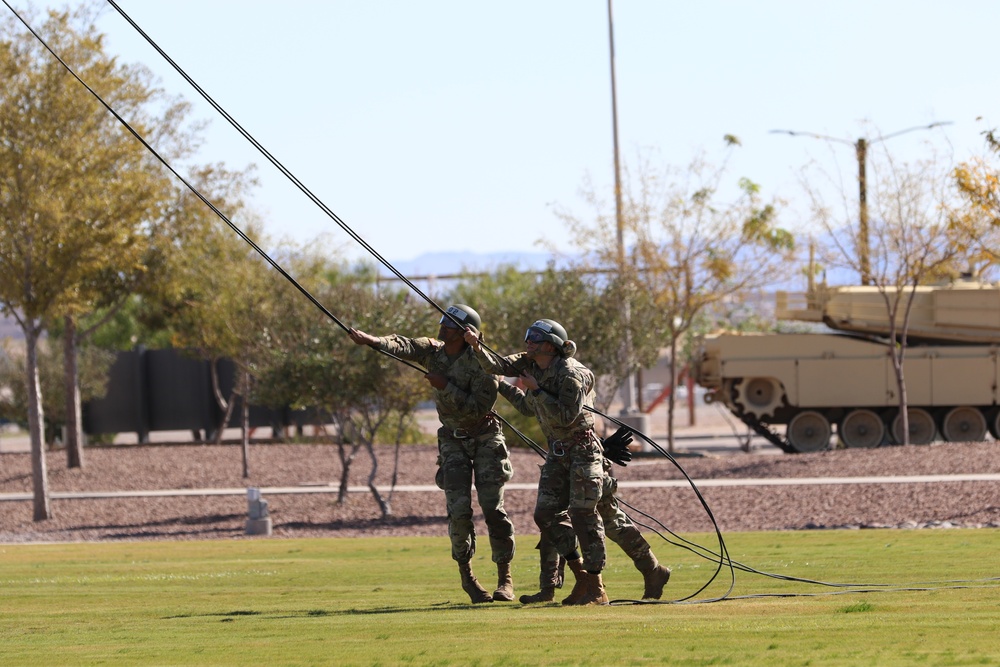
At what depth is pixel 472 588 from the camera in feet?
31.2

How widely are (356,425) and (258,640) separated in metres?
12.4

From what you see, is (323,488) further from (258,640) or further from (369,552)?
(258,640)

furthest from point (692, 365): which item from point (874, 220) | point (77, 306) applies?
point (77, 306)

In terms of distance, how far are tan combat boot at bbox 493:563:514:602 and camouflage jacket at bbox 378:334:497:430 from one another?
101 centimetres

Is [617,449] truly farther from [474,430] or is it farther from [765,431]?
[765,431]

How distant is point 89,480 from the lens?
2394cm

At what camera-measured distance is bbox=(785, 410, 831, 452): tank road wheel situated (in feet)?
98.7

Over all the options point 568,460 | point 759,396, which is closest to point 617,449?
point 568,460

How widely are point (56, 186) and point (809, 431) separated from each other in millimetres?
17969

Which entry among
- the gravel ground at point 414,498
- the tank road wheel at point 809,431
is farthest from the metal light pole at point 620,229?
the tank road wheel at point 809,431

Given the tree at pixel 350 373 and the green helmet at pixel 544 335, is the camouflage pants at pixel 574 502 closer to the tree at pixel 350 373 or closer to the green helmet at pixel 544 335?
the green helmet at pixel 544 335

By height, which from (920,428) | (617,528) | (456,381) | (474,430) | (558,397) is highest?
(456,381)

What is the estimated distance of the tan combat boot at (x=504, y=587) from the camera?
31.2 feet

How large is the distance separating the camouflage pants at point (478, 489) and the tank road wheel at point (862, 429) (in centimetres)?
2168
